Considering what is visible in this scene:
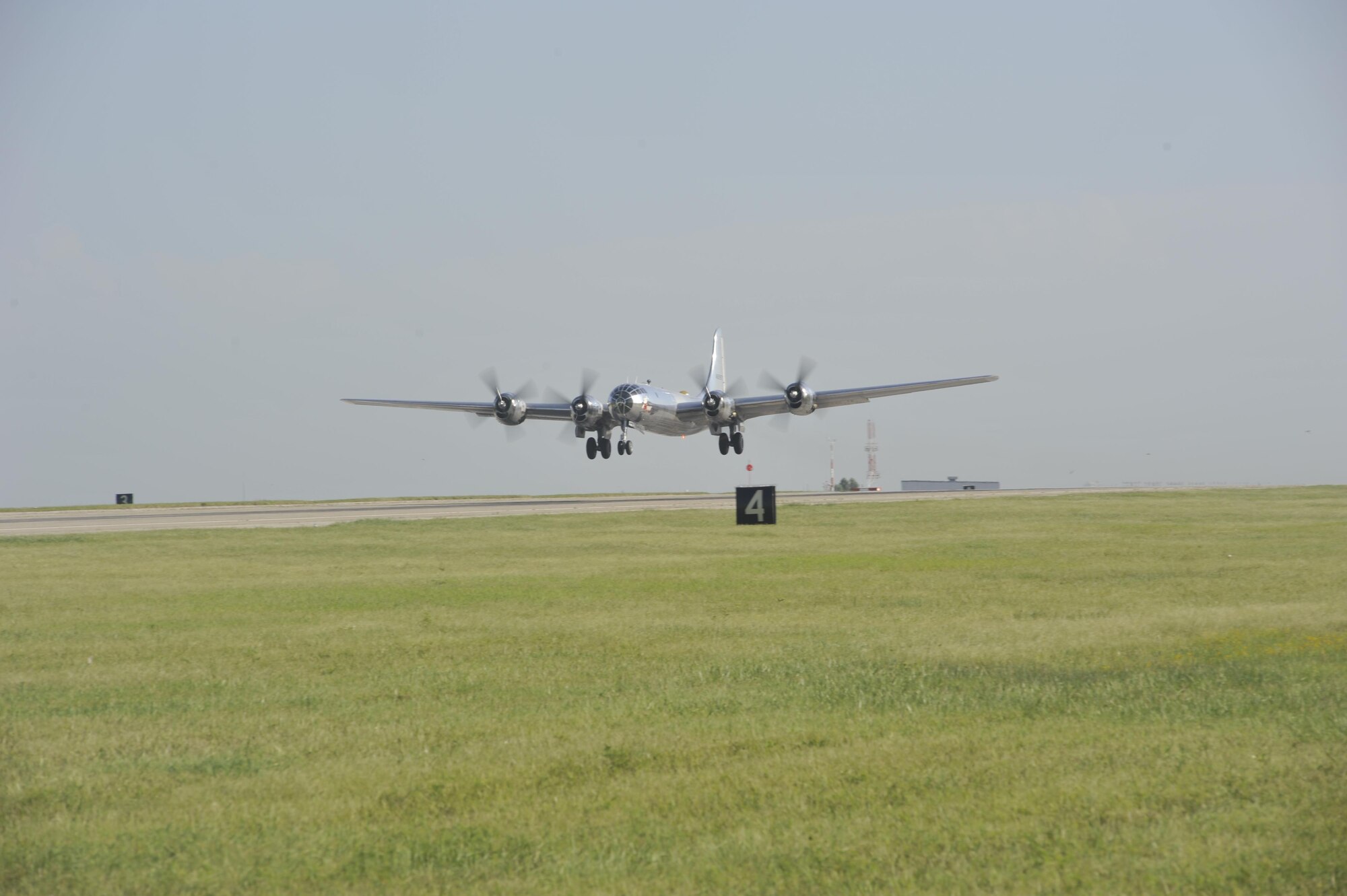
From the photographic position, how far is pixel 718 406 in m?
78.4

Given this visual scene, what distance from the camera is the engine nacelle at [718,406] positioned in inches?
3078

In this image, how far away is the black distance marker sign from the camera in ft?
132

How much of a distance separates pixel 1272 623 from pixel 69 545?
3398 cm

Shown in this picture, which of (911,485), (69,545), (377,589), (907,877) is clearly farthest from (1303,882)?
(911,485)

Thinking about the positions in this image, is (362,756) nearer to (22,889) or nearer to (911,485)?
(22,889)

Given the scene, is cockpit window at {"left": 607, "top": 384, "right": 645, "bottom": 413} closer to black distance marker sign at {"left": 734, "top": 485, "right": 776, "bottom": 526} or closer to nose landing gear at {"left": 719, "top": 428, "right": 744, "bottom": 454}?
nose landing gear at {"left": 719, "top": 428, "right": 744, "bottom": 454}

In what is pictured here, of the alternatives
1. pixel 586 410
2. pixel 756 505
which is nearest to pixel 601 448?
pixel 586 410

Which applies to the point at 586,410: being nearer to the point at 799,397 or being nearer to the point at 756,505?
the point at 799,397

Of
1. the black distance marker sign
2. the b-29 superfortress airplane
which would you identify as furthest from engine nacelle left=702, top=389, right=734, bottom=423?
the black distance marker sign

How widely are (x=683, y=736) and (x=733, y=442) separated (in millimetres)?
74176

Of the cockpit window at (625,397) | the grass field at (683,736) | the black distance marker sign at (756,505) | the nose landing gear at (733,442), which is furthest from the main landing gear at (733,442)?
the grass field at (683,736)

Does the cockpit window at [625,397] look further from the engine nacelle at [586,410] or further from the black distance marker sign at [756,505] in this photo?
the black distance marker sign at [756,505]

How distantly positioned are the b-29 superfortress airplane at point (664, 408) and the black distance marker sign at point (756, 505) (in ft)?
109

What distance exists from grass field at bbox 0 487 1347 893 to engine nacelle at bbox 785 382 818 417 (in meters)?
54.9
